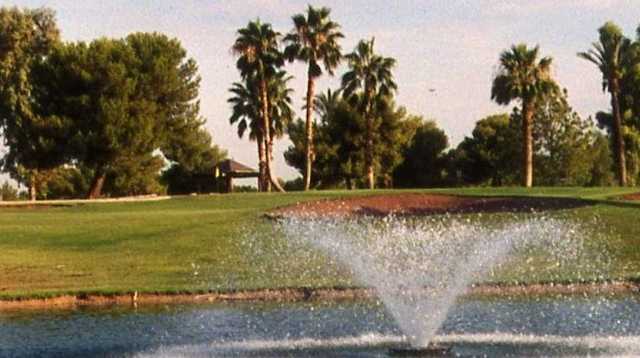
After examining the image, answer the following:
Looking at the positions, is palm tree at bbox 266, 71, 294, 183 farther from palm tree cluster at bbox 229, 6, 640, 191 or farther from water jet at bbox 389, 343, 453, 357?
water jet at bbox 389, 343, 453, 357

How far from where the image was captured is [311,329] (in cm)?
→ 2275

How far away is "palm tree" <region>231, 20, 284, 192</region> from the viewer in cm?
7788

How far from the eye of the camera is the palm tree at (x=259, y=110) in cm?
8106

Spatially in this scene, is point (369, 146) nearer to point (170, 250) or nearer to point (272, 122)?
point (272, 122)

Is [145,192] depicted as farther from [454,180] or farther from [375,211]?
[375,211]

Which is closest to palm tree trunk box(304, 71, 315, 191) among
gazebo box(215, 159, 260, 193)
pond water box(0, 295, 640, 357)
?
gazebo box(215, 159, 260, 193)

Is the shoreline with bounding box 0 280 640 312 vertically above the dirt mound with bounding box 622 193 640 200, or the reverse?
the dirt mound with bounding box 622 193 640 200

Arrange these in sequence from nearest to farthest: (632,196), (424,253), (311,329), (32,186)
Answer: (311,329) < (424,253) < (632,196) < (32,186)

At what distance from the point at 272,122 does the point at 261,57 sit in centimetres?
745

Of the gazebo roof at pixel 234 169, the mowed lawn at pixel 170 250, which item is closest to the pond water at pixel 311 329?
the mowed lawn at pixel 170 250

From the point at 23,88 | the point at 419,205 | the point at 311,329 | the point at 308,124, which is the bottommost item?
the point at 311,329

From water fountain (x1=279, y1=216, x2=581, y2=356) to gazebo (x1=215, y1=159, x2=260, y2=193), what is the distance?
4620 centimetres

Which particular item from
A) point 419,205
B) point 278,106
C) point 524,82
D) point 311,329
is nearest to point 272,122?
point 278,106

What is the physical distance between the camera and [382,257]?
32.1 metres
